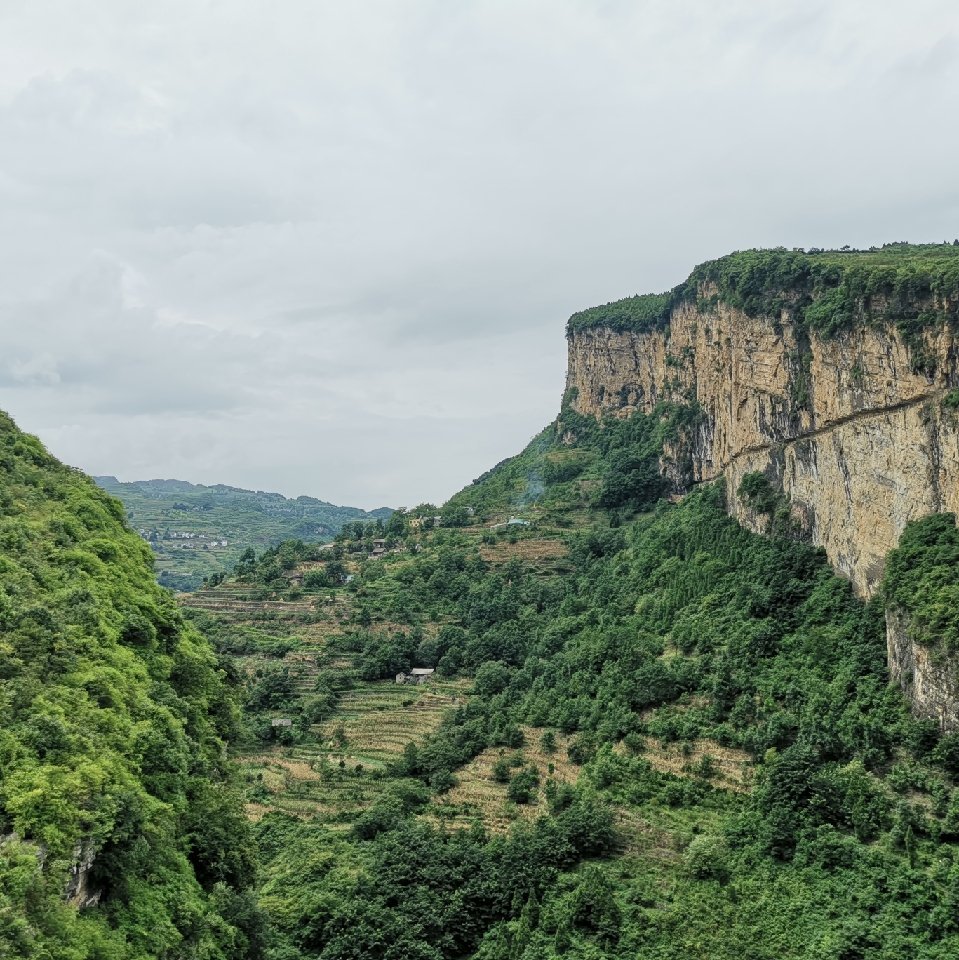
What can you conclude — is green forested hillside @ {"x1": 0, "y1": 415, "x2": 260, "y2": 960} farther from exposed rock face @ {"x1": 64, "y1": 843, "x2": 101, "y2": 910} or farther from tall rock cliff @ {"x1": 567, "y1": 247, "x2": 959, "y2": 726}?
tall rock cliff @ {"x1": 567, "y1": 247, "x2": 959, "y2": 726}

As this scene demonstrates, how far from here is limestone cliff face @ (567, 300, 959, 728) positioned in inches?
1091

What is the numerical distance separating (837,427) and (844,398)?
1.24 m

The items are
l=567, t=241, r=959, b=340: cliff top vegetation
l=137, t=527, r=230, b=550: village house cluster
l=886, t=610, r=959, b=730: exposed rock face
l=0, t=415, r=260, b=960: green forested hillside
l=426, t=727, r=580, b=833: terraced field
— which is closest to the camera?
l=0, t=415, r=260, b=960: green forested hillside

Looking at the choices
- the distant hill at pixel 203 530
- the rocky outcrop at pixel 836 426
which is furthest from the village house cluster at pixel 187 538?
the rocky outcrop at pixel 836 426

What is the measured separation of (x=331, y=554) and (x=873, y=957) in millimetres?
50786

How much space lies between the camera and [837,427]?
33844mm

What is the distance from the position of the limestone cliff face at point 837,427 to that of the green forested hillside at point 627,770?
1.48m

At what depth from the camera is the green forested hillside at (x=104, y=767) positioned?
12.0 m

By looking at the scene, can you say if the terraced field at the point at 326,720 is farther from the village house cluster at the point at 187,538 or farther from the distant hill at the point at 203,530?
the village house cluster at the point at 187,538

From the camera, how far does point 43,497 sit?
25.8 meters

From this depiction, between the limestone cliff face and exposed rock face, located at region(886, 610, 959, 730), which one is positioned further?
the limestone cliff face

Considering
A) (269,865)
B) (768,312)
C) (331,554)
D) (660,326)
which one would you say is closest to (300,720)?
(269,865)

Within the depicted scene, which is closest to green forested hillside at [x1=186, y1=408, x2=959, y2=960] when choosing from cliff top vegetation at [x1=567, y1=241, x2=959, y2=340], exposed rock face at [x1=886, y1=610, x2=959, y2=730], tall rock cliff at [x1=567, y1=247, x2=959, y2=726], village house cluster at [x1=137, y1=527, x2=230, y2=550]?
exposed rock face at [x1=886, y1=610, x2=959, y2=730]

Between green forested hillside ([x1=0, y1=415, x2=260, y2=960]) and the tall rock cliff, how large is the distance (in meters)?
18.8
